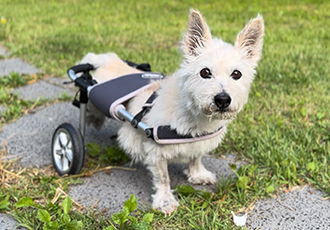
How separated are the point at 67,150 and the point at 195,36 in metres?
1.54

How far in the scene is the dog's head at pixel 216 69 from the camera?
235cm

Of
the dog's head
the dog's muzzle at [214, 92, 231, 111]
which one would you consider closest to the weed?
the dog's head

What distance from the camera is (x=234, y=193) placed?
300 centimetres

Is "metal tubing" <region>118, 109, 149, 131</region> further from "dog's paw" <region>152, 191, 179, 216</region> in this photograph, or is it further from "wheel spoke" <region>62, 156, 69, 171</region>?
"wheel spoke" <region>62, 156, 69, 171</region>

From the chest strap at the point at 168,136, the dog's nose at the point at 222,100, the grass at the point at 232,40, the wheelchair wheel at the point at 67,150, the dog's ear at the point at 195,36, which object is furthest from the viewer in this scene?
the wheelchair wheel at the point at 67,150

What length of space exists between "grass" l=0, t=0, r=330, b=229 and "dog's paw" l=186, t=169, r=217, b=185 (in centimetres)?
17

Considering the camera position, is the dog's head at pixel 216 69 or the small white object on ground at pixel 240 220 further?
the small white object on ground at pixel 240 220

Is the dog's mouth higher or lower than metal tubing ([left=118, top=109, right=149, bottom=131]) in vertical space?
higher

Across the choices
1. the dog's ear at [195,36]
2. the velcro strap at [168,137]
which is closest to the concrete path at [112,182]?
the velcro strap at [168,137]

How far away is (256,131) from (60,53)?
13.2 feet

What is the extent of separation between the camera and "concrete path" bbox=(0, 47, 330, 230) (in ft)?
9.05

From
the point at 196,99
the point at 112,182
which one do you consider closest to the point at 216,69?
the point at 196,99

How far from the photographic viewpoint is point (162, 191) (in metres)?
3.00

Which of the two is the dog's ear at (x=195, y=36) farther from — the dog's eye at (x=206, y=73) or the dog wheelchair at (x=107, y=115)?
the dog wheelchair at (x=107, y=115)
